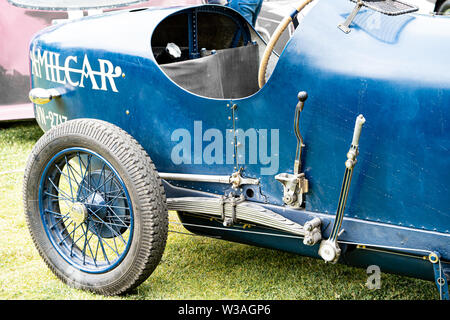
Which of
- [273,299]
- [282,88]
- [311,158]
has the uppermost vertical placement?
[282,88]

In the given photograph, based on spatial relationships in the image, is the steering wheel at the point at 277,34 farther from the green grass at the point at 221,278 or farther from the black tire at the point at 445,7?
the black tire at the point at 445,7

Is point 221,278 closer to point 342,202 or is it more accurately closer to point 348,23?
point 342,202

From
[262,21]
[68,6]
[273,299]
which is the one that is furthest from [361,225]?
[262,21]

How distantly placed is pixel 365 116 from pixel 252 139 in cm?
51

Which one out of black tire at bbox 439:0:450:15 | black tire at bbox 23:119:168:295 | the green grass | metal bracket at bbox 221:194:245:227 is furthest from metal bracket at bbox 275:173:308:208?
black tire at bbox 439:0:450:15

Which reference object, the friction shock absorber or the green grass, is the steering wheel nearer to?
the friction shock absorber

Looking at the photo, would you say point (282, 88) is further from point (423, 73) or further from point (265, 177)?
point (423, 73)

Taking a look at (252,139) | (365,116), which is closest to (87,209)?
(252,139)

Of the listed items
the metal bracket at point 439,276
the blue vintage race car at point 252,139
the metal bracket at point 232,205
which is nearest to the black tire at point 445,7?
the blue vintage race car at point 252,139

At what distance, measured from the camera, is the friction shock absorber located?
1957 mm

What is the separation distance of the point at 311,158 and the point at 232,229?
0.61 m

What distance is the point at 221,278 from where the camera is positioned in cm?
288

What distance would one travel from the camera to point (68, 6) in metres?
4.36

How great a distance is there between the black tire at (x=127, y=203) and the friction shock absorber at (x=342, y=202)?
Result: 2.32 ft
